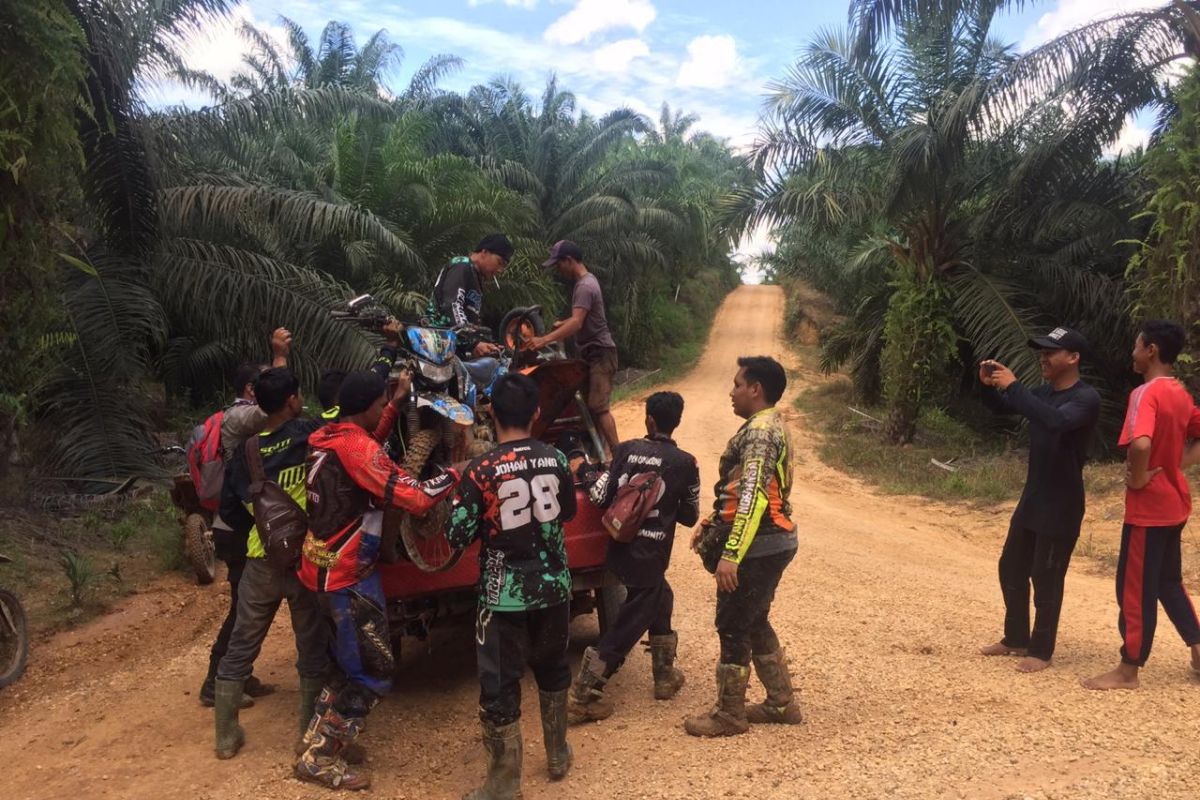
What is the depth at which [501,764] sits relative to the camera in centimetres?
351

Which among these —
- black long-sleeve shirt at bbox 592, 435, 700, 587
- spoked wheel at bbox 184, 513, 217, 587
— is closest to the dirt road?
spoked wheel at bbox 184, 513, 217, 587

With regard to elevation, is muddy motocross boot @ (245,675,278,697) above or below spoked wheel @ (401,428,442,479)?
below

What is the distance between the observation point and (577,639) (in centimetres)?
556

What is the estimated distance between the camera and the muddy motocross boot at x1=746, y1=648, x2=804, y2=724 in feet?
13.6

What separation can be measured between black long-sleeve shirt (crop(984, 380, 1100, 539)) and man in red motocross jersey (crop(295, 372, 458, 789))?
2.87 metres

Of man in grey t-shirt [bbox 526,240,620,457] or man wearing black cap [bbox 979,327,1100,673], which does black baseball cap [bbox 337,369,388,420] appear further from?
man wearing black cap [bbox 979,327,1100,673]

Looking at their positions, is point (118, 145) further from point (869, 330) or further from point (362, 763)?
point (869, 330)

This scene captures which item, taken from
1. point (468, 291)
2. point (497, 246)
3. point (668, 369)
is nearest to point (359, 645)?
point (468, 291)

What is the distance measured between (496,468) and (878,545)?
6.31m

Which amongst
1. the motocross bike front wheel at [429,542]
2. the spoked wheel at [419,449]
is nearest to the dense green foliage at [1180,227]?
the spoked wheel at [419,449]

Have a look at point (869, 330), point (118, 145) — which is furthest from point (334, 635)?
point (869, 330)

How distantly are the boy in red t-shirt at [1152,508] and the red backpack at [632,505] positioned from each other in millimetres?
2299

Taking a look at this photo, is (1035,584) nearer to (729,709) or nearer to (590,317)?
(729,709)

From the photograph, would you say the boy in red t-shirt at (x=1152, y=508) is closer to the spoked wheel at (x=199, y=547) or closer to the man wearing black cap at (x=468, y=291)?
the man wearing black cap at (x=468, y=291)
